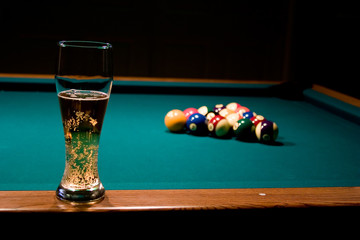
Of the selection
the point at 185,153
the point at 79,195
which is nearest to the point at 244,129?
the point at 185,153

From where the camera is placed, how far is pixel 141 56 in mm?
5891

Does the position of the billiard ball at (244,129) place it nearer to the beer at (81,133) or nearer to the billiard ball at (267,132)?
the billiard ball at (267,132)

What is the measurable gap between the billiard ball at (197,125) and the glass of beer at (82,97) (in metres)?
1.06

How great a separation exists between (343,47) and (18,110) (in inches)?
235

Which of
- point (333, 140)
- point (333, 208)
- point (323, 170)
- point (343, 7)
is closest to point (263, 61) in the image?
point (343, 7)

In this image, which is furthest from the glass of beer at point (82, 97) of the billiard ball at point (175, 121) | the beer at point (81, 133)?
the billiard ball at point (175, 121)

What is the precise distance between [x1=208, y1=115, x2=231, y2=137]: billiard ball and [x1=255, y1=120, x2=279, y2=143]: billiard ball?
134mm

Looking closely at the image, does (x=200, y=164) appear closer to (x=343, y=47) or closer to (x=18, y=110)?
(x=18, y=110)

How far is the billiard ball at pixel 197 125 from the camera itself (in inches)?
77.5

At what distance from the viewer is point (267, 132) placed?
1873 mm

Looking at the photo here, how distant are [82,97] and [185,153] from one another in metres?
0.83

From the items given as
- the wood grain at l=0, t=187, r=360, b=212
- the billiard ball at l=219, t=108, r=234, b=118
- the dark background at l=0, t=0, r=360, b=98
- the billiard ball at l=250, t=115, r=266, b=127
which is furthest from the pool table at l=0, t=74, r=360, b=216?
the dark background at l=0, t=0, r=360, b=98

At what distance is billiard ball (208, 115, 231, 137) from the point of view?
1933 millimetres

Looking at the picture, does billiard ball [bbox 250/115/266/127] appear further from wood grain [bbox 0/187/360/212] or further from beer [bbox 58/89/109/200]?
beer [bbox 58/89/109/200]
